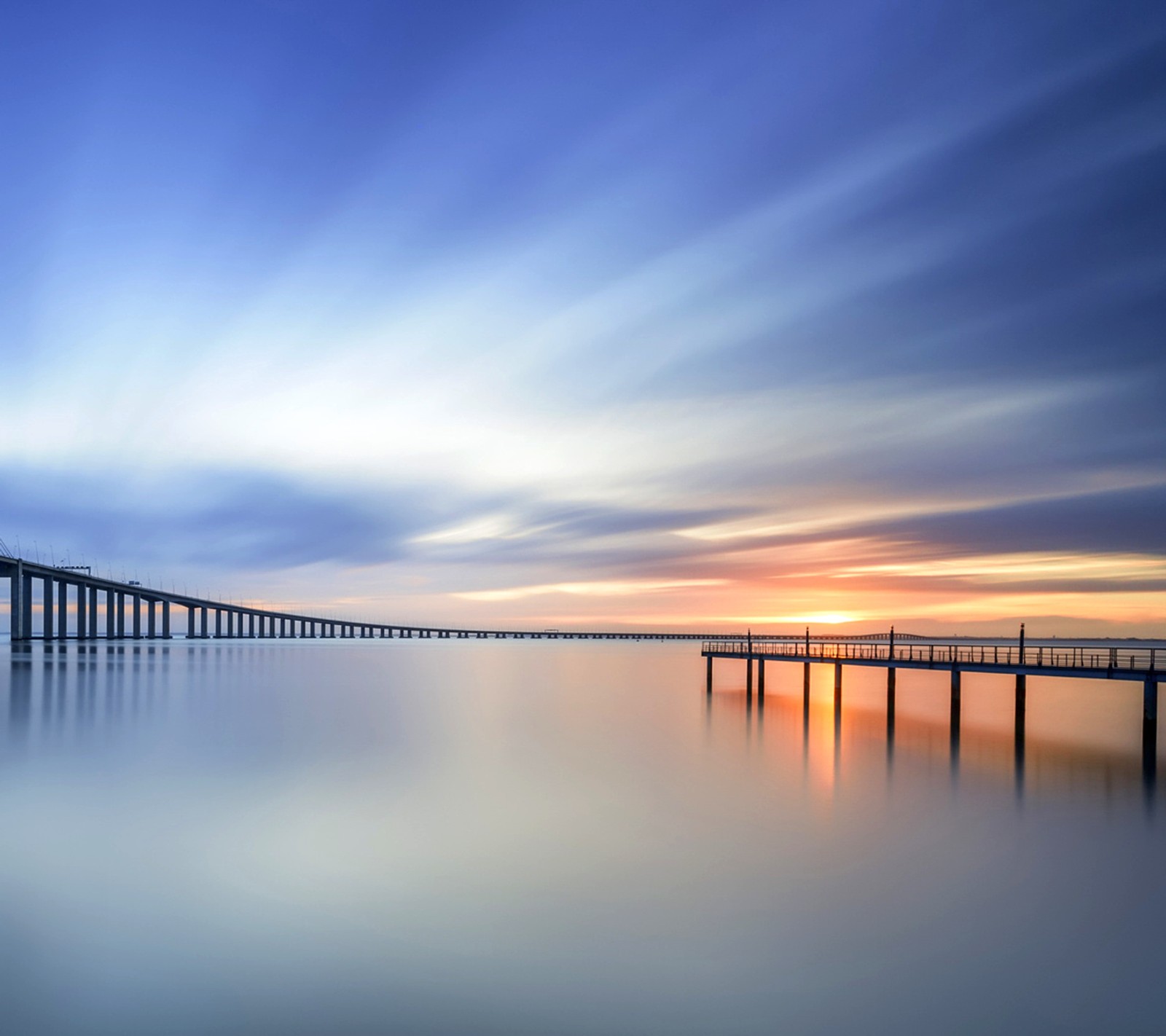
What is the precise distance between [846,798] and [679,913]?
1256 centimetres

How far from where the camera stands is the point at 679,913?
49.4 ft

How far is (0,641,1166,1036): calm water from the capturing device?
37.7 feet

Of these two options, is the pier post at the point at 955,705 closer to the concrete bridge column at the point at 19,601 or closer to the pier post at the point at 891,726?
the pier post at the point at 891,726

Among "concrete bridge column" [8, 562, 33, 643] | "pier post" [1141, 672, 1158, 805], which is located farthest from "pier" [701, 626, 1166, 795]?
"concrete bridge column" [8, 562, 33, 643]

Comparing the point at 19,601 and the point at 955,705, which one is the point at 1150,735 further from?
the point at 19,601

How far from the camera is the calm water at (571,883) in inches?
453

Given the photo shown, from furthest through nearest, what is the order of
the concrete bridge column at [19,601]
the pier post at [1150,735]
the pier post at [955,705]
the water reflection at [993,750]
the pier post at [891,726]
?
the concrete bridge column at [19,601], the pier post at [955,705], the pier post at [891,726], the pier post at [1150,735], the water reflection at [993,750]

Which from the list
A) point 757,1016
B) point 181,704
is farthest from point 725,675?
point 757,1016

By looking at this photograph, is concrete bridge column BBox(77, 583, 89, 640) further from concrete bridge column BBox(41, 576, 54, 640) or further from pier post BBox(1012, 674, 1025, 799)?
pier post BBox(1012, 674, 1025, 799)

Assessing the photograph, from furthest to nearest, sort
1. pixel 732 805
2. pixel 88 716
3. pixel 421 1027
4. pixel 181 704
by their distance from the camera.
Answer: pixel 181 704 → pixel 88 716 → pixel 732 805 → pixel 421 1027

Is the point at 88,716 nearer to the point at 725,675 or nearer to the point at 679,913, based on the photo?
the point at 679,913

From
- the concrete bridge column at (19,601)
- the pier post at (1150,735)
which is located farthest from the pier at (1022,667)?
the concrete bridge column at (19,601)

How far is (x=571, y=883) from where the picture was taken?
1691cm

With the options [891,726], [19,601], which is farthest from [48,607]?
[891,726]
